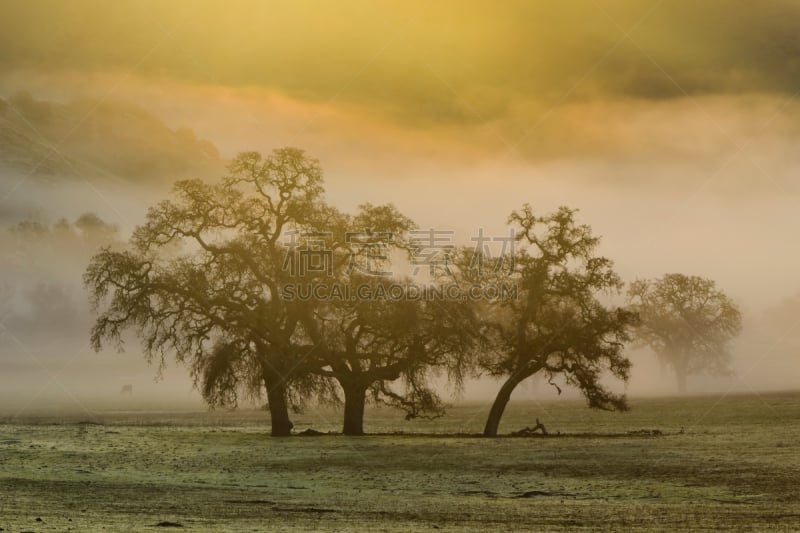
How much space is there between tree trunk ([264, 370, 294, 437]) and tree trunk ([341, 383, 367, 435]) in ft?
11.7

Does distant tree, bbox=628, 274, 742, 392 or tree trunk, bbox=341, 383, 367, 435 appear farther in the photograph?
distant tree, bbox=628, 274, 742, 392

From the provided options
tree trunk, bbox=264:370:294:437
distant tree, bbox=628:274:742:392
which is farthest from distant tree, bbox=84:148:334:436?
distant tree, bbox=628:274:742:392

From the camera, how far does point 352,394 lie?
65.9 meters

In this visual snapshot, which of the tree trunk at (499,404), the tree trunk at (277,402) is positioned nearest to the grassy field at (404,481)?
the tree trunk at (277,402)

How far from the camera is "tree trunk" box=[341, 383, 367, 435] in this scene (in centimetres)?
6606

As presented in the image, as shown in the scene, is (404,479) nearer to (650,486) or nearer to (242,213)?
(650,486)

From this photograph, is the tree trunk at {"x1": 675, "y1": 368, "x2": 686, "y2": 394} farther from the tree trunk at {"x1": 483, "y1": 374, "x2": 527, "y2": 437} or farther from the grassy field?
the tree trunk at {"x1": 483, "y1": 374, "x2": 527, "y2": 437}

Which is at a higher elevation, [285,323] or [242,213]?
[242,213]

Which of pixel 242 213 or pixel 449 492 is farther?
pixel 242 213

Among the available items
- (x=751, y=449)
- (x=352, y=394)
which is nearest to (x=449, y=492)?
(x=751, y=449)

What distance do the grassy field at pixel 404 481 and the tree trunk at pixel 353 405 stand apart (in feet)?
8.00

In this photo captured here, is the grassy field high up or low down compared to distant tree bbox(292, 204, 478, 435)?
down

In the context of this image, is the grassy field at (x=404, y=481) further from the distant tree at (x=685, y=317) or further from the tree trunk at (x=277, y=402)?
the distant tree at (x=685, y=317)

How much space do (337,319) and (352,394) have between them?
4.45m
